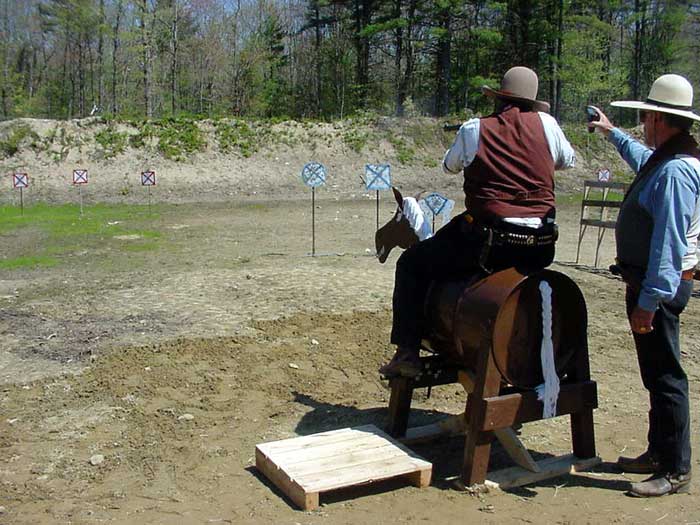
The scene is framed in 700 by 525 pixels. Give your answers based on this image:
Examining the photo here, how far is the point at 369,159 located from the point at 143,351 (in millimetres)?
23323

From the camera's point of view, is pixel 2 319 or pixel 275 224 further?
pixel 275 224

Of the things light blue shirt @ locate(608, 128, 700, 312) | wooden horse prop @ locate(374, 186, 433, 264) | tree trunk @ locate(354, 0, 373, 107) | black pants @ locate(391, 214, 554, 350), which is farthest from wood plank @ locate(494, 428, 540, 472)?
tree trunk @ locate(354, 0, 373, 107)

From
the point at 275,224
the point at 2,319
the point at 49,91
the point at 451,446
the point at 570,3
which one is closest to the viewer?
the point at 451,446

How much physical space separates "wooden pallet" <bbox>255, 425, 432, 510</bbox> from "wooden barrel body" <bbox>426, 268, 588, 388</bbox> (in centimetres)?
74

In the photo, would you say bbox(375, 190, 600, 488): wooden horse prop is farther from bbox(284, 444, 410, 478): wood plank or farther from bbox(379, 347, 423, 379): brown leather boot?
bbox(284, 444, 410, 478): wood plank

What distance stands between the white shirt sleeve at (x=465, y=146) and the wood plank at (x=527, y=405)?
1.38m

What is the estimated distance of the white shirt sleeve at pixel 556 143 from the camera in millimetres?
4352

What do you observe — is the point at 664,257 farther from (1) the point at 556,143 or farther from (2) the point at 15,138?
(2) the point at 15,138

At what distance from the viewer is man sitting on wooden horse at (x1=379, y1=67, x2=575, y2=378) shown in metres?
4.25

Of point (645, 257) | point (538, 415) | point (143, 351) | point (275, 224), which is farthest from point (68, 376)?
point (275, 224)

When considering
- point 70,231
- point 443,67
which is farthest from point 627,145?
point 443,67

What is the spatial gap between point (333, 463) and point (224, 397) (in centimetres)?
187

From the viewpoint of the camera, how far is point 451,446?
17.3 ft

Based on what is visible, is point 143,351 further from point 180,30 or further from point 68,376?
point 180,30
